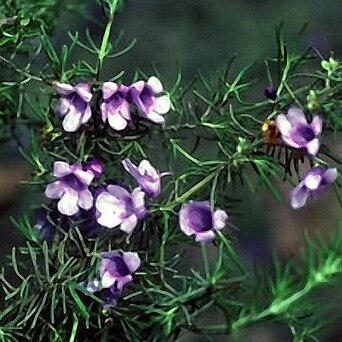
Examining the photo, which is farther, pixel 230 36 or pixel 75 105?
pixel 230 36

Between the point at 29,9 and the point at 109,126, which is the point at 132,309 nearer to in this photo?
the point at 109,126

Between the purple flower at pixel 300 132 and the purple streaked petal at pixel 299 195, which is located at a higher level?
the purple flower at pixel 300 132

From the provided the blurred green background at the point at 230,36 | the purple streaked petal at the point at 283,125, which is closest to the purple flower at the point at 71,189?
the purple streaked petal at the point at 283,125

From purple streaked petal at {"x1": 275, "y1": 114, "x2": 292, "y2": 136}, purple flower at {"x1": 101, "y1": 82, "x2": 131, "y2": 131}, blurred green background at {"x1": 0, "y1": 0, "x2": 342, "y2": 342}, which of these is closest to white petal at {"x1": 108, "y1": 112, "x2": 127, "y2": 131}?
purple flower at {"x1": 101, "y1": 82, "x2": 131, "y2": 131}

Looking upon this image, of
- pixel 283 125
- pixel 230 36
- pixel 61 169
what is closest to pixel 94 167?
pixel 61 169

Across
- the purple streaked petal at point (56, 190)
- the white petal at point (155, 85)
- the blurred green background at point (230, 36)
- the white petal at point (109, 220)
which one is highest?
the white petal at point (155, 85)

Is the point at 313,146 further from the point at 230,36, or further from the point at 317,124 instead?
the point at 230,36

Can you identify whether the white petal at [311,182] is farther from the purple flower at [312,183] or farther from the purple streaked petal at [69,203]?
the purple streaked petal at [69,203]
